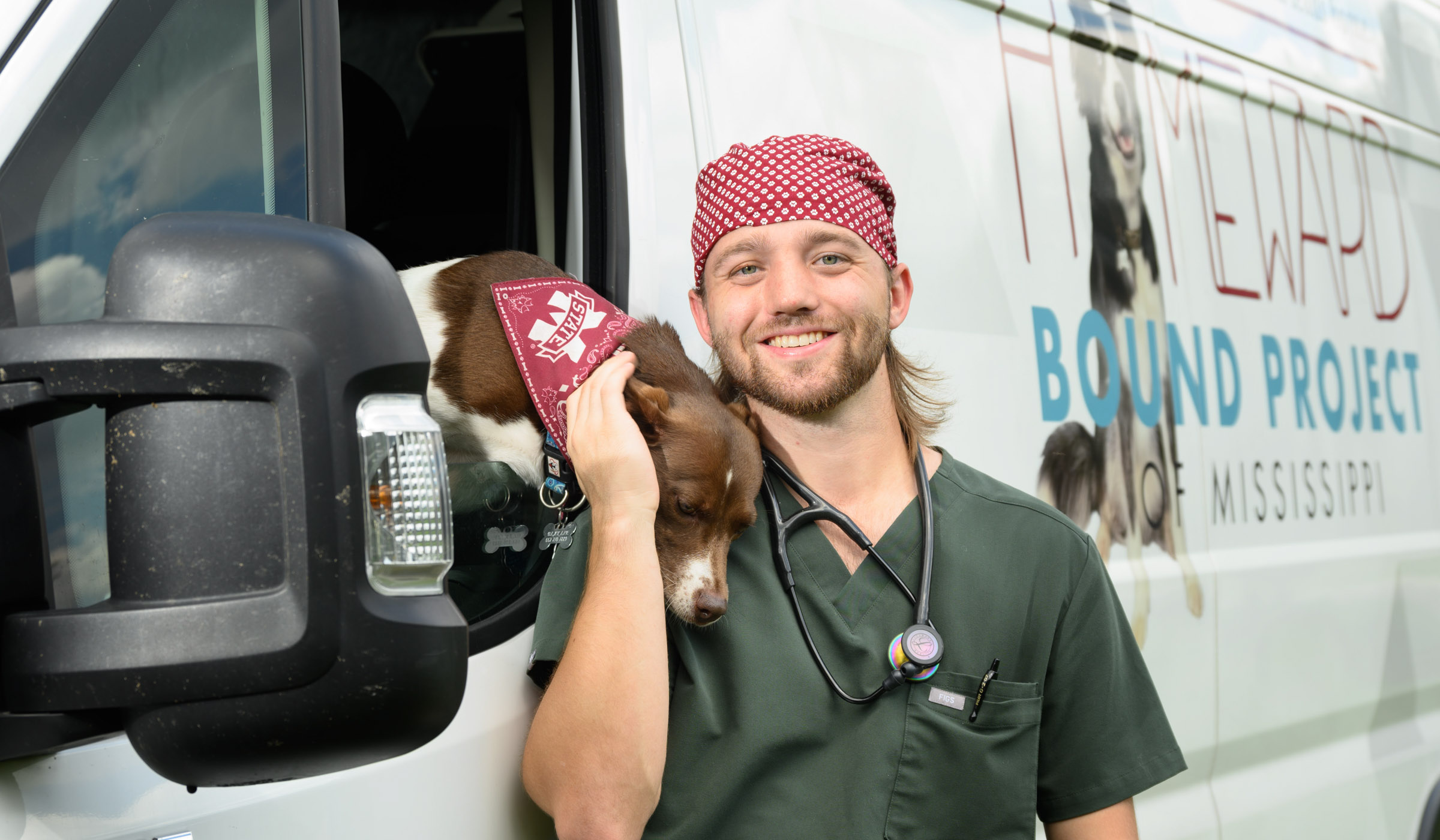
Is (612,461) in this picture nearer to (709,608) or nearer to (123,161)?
(709,608)

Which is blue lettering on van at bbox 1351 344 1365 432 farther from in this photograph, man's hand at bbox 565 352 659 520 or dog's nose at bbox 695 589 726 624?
man's hand at bbox 565 352 659 520

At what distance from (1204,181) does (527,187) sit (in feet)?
5.65

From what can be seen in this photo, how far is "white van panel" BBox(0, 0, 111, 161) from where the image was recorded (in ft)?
3.98

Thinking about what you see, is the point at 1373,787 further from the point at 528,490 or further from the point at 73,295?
the point at 73,295

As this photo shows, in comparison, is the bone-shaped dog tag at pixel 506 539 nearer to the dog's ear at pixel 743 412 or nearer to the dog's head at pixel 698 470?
the dog's head at pixel 698 470

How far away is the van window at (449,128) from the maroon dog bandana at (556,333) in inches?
5.8

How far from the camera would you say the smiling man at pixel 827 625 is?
1.74 meters

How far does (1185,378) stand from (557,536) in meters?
1.73

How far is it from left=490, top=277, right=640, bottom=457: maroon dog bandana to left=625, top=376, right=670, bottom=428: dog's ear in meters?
0.18

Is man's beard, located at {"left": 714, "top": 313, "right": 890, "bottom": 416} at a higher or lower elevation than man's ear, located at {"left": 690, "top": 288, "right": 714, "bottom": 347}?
lower

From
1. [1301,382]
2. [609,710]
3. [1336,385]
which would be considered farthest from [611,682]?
[1336,385]

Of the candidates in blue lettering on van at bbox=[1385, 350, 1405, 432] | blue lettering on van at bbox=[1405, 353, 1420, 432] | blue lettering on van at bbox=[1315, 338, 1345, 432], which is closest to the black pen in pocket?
blue lettering on van at bbox=[1315, 338, 1345, 432]

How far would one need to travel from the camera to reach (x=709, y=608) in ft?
6.54

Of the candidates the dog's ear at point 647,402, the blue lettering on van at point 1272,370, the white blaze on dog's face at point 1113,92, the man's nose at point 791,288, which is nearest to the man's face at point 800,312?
the man's nose at point 791,288
